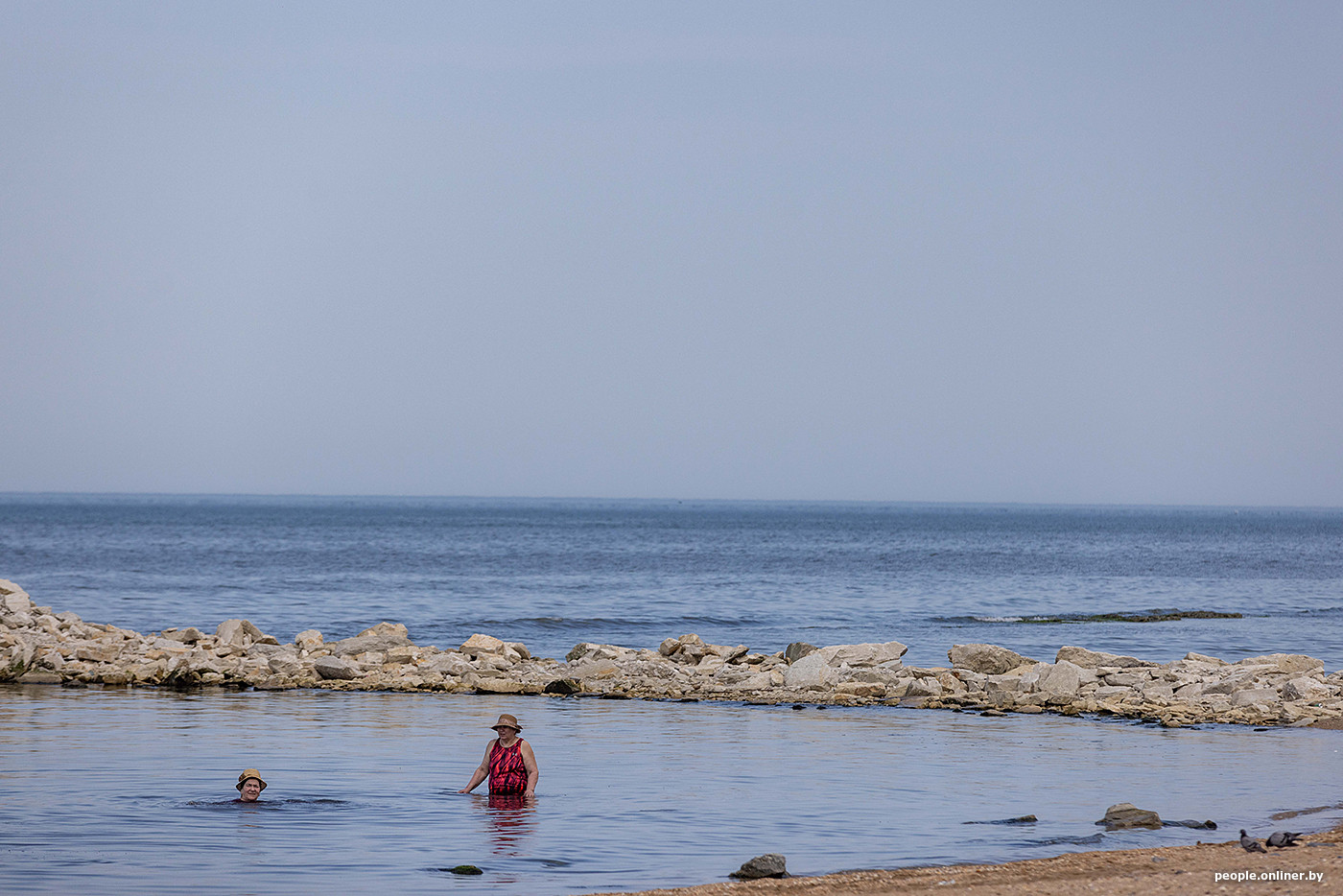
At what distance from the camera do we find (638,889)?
10.3 m

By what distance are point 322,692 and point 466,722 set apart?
474 centimetres

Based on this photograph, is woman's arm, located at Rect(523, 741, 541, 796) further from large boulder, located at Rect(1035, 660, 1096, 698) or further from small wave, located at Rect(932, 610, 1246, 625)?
small wave, located at Rect(932, 610, 1246, 625)

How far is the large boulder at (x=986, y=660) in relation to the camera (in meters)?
25.5

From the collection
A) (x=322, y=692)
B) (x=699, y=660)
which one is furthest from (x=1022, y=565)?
(x=322, y=692)

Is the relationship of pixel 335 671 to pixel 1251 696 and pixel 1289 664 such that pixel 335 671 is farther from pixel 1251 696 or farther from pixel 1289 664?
pixel 1289 664

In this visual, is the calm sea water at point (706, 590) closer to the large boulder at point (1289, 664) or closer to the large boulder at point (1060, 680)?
the large boulder at point (1289, 664)

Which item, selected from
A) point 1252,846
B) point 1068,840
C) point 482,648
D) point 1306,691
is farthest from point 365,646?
point 1252,846

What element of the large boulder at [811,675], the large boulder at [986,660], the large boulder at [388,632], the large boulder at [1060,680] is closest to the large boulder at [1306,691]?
the large boulder at [1060,680]

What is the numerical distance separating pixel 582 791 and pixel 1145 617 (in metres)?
35.3

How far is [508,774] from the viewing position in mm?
14078

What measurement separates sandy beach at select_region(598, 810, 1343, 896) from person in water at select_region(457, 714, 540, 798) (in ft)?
13.8

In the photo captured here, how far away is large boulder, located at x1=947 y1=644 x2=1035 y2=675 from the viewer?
25453mm

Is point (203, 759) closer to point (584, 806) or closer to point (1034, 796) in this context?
point (584, 806)

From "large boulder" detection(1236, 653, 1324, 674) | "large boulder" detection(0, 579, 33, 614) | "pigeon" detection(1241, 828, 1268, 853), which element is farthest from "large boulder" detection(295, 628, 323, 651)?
"pigeon" detection(1241, 828, 1268, 853)
